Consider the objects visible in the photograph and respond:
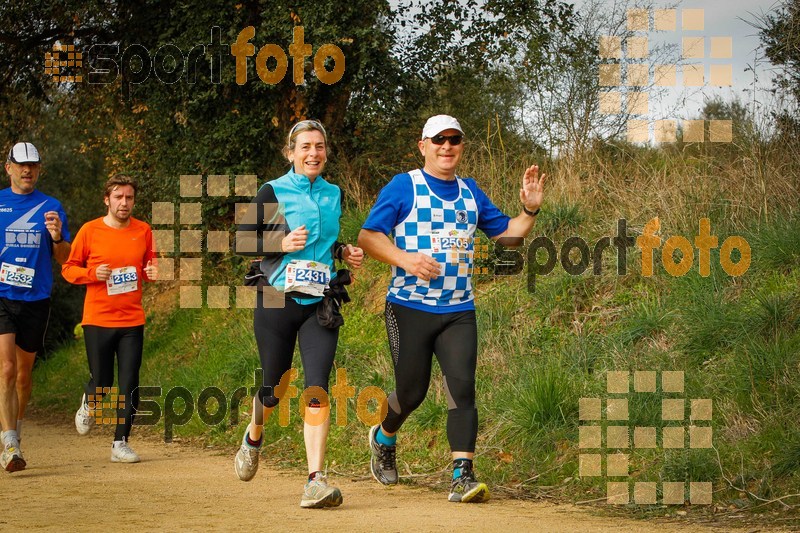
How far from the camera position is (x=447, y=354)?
690cm

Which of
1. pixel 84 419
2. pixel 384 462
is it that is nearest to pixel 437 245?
pixel 384 462

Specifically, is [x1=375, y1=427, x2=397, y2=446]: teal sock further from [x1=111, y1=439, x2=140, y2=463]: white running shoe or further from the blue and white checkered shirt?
[x1=111, y1=439, x2=140, y2=463]: white running shoe

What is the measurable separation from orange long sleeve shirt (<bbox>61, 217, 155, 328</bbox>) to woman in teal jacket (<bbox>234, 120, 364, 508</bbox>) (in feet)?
8.69

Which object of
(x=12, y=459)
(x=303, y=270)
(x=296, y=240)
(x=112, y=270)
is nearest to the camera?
(x=296, y=240)

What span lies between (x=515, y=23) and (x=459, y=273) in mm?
9341

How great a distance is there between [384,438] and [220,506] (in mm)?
1252

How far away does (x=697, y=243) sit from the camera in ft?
32.6

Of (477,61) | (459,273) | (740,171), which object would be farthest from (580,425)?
(477,61)

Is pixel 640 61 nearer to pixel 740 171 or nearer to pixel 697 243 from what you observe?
pixel 740 171

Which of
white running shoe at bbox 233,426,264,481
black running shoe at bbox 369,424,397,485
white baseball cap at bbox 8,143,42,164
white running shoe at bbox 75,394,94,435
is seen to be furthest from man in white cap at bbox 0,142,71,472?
black running shoe at bbox 369,424,397,485

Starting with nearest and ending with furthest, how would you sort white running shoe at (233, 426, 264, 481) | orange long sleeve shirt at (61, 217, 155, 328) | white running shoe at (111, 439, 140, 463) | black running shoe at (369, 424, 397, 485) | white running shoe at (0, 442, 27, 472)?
white running shoe at (233, 426, 264, 481), black running shoe at (369, 424, 397, 485), white running shoe at (0, 442, 27, 472), orange long sleeve shirt at (61, 217, 155, 328), white running shoe at (111, 439, 140, 463)

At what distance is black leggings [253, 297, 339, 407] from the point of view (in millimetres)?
6867

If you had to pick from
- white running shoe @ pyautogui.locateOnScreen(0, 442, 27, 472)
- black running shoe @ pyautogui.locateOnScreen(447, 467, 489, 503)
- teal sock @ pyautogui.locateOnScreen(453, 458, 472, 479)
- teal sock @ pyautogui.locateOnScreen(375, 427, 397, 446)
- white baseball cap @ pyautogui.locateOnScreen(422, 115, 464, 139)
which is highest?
white baseball cap @ pyautogui.locateOnScreen(422, 115, 464, 139)

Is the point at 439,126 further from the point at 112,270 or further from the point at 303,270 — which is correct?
the point at 112,270
